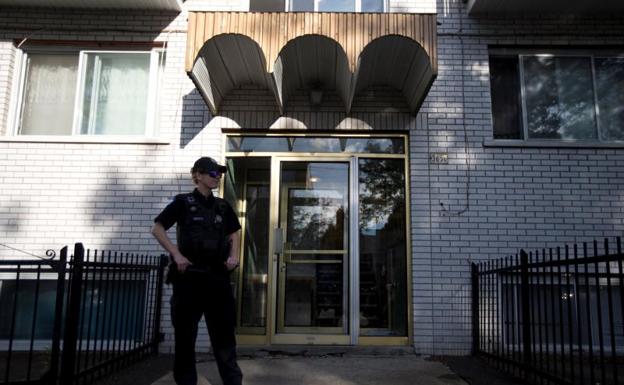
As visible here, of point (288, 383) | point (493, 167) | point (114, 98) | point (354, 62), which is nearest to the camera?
point (288, 383)

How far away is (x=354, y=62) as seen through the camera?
5.73 metres

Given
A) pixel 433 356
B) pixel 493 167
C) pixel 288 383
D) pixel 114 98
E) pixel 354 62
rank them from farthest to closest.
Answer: pixel 114 98 → pixel 493 167 → pixel 433 356 → pixel 354 62 → pixel 288 383

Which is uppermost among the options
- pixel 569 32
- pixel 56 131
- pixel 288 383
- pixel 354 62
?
Result: pixel 569 32

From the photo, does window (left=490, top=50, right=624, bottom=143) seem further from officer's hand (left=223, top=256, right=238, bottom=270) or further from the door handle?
officer's hand (left=223, top=256, right=238, bottom=270)

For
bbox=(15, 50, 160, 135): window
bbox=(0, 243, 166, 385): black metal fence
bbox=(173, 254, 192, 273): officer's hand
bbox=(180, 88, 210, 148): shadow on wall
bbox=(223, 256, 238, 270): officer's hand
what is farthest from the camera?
bbox=(15, 50, 160, 135): window

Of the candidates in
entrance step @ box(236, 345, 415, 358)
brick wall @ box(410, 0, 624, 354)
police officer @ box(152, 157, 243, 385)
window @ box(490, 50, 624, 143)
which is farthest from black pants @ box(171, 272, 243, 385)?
window @ box(490, 50, 624, 143)

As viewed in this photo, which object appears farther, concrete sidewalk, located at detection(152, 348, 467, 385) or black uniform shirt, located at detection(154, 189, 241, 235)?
concrete sidewalk, located at detection(152, 348, 467, 385)

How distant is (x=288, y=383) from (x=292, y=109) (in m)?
3.49

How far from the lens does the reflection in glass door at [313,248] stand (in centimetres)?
659

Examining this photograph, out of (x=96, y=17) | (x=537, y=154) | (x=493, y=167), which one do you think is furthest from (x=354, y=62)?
(x=96, y=17)

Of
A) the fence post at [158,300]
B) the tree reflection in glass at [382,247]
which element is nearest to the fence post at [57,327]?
the fence post at [158,300]

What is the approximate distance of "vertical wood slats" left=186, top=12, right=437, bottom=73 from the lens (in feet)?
18.9

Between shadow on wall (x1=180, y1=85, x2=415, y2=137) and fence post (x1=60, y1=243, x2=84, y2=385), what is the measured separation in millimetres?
2820

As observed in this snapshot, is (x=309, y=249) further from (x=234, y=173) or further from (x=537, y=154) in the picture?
(x=537, y=154)
